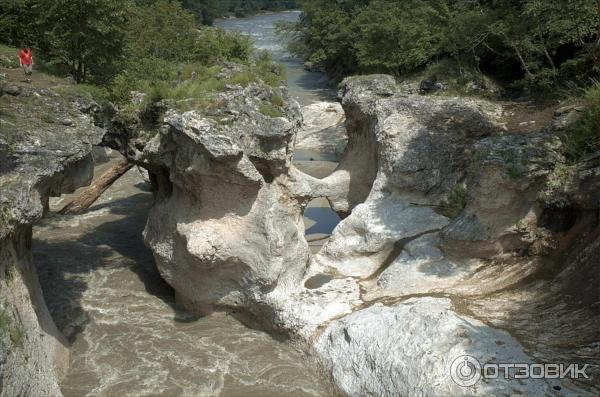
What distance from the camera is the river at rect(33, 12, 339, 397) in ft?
31.7

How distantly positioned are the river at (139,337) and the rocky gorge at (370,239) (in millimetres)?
474

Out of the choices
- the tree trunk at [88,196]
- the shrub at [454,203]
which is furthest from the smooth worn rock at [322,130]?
the shrub at [454,203]

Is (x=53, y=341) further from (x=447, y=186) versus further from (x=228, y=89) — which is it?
(x=447, y=186)

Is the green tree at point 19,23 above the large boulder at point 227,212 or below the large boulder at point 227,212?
above

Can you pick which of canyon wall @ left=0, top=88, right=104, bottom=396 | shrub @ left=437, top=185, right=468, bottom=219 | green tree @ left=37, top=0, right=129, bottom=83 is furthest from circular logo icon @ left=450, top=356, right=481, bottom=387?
green tree @ left=37, top=0, right=129, bottom=83

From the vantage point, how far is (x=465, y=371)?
7629mm

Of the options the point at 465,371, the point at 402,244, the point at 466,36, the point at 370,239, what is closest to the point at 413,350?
the point at 465,371

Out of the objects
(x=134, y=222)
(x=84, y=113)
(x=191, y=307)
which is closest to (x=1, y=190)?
(x=84, y=113)

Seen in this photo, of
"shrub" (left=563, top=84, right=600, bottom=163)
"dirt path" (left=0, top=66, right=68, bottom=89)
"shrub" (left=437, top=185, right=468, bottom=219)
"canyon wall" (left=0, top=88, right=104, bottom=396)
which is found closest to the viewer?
"canyon wall" (left=0, top=88, right=104, bottom=396)

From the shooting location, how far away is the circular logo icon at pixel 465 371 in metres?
7.48

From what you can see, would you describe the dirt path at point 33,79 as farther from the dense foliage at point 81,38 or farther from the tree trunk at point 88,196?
the tree trunk at point 88,196

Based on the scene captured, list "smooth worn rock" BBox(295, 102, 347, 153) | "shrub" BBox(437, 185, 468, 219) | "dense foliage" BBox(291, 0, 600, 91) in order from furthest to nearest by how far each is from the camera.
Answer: "smooth worn rock" BBox(295, 102, 347, 153)
"dense foliage" BBox(291, 0, 600, 91)
"shrub" BBox(437, 185, 468, 219)

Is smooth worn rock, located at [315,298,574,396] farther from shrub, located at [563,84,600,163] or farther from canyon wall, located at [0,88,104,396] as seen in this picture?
canyon wall, located at [0,88,104,396]

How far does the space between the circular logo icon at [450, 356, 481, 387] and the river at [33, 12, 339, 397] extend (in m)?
2.60
